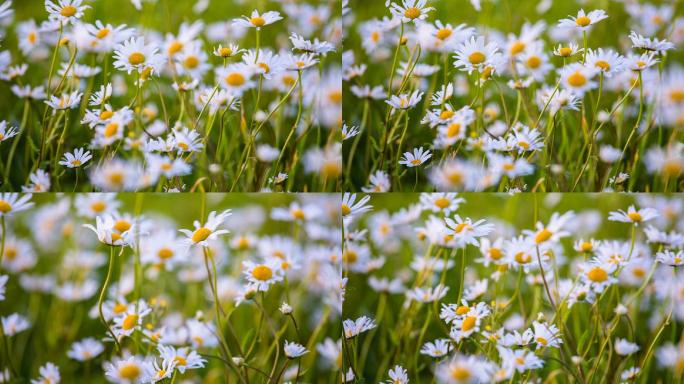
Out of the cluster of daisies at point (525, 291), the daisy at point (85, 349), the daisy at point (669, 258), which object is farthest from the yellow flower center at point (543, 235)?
the daisy at point (85, 349)

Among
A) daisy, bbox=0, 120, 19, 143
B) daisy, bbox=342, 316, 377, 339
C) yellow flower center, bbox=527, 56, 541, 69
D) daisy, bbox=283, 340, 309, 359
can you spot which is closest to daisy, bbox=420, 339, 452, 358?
daisy, bbox=342, 316, 377, 339

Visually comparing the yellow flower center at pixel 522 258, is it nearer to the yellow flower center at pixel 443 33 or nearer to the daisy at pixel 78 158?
the yellow flower center at pixel 443 33

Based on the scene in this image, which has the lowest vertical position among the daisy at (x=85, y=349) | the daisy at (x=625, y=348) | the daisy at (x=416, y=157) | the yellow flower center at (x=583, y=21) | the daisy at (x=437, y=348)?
the daisy at (x=85, y=349)

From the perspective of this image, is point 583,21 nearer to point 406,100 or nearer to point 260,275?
point 406,100

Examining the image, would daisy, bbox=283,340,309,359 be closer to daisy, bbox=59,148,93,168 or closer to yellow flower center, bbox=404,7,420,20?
daisy, bbox=59,148,93,168

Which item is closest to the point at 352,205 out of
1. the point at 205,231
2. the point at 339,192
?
the point at 339,192

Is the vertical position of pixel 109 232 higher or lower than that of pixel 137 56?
lower
